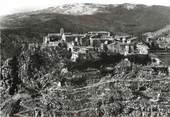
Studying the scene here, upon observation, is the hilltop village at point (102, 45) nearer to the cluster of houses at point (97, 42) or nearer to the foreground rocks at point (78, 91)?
the cluster of houses at point (97, 42)

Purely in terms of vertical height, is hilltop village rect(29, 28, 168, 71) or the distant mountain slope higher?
the distant mountain slope

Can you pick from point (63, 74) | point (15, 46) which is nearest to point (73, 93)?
point (63, 74)

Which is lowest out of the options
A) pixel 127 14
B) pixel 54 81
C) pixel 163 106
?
pixel 163 106

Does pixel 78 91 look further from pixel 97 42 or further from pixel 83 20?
pixel 83 20

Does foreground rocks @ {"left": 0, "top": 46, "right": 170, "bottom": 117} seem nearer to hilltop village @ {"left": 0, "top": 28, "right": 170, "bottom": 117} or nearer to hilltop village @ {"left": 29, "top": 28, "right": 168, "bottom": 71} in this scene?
hilltop village @ {"left": 0, "top": 28, "right": 170, "bottom": 117}

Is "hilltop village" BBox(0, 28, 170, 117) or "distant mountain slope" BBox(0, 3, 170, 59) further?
"distant mountain slope" BBox(0, 3, 170, 59)

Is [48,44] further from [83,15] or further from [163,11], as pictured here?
[163,11]

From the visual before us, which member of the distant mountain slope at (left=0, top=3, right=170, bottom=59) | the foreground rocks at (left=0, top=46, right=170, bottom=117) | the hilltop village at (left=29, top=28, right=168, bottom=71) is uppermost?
the distant mountain slope at (left=0, top=3, right=170, bottom=59)
